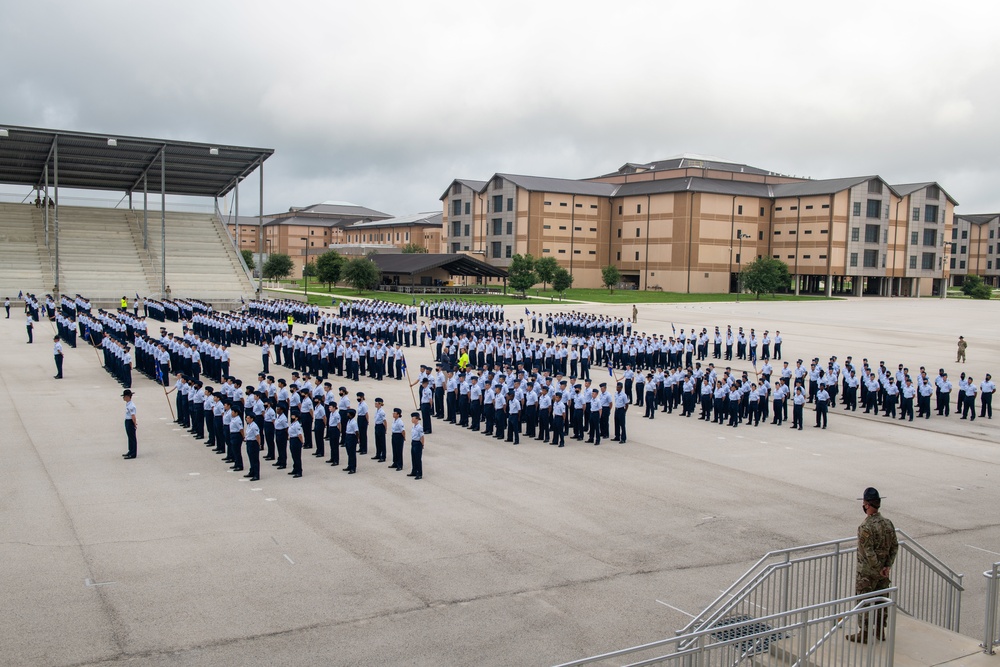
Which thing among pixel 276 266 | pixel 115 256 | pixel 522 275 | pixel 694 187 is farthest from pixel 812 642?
pixel 276 266

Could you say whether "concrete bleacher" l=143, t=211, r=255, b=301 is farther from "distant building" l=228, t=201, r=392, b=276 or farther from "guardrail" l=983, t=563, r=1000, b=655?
"distant building" l=228, t=201, r=392, b=276

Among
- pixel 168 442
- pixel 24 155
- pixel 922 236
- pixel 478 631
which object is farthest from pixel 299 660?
pixel 922 236

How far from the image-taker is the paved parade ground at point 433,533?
750cm

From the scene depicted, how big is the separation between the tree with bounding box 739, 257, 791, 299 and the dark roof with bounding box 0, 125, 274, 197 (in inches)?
1737

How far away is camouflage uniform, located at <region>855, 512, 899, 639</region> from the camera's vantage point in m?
6.88

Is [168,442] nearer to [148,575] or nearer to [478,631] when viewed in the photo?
[148,575]

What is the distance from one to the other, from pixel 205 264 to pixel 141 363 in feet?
107

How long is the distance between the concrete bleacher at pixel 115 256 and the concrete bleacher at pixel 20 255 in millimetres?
49

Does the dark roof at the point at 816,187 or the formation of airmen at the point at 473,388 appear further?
the dark roof at the point at 816,187

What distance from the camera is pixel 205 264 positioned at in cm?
5516

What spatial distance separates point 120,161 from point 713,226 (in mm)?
52142

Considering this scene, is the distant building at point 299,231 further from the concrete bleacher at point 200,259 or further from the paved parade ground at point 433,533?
the paved parade ground at point 433,533

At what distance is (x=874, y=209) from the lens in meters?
81.7

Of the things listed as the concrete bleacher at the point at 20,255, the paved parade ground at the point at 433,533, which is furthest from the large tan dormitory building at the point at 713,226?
the paved parade ground at the point at 433,533
